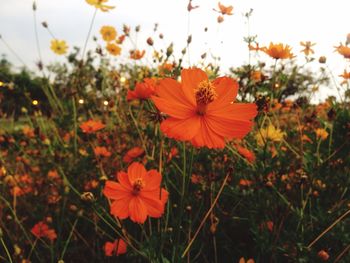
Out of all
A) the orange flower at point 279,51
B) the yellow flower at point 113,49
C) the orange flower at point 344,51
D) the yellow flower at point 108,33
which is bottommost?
the orange flower at point 279,51

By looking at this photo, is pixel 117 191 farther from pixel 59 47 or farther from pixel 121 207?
pixel 59 47

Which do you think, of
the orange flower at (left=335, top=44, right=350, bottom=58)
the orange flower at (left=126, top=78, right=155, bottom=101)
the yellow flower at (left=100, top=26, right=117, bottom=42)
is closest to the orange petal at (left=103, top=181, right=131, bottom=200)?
the orange flower at (left=126, top=78, right=155, bottom=101)

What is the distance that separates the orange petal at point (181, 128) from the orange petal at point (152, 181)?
0.77 ft

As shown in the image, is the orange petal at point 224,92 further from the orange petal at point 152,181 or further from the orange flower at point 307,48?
the orange flower at point 307,48

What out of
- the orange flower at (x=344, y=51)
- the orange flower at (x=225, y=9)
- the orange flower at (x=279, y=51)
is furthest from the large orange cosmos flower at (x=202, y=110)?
the orange flower at (x=225, y=9)

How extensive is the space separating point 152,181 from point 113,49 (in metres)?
1.68

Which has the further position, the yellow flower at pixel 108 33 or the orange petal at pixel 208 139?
the yellow flower at pixel 108 33

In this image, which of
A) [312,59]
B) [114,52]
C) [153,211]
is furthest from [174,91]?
[114,52]

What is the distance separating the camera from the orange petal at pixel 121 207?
771 mm

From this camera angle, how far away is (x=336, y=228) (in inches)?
40.6

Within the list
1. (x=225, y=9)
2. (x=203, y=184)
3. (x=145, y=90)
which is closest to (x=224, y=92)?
(x=145, y=90)

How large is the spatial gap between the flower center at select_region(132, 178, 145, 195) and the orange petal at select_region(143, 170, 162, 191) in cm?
1

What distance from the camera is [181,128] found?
590 millimetres

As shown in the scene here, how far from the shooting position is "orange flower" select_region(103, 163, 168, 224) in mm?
777
